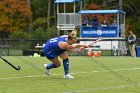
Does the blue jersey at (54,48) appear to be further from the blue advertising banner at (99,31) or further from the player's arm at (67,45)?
the blue advertising banner at (99,31)

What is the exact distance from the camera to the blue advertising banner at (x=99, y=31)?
46.4 m

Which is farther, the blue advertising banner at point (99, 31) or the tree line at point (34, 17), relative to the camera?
the tree line at point (34, 17)

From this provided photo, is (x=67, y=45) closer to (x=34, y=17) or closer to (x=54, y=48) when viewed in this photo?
(x=54, y=48)

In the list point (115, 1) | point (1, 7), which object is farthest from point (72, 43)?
point (115, 1)

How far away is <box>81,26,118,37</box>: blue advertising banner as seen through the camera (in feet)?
152

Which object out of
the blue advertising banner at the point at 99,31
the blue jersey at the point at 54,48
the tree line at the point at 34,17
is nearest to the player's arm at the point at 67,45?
the blue jersey at the point at 54,48

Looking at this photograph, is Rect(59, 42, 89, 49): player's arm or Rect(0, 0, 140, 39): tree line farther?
Rect(0, 0, 140, 39): tree line

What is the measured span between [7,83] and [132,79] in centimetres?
407

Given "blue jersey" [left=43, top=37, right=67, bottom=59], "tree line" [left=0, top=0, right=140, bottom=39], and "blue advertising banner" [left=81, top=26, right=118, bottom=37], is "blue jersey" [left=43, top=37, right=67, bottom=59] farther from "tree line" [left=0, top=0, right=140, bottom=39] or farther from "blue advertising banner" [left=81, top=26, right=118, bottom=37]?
"tree line" [left=0, top=0, right=140, bottom=39]

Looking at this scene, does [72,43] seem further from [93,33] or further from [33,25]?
[33,25]

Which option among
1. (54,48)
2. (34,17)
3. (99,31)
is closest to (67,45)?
(54,48)

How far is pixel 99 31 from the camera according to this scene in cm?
4641

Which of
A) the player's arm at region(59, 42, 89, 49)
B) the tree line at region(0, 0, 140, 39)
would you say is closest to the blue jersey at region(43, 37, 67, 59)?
the player's arm at region(59, 42, 89, 49)

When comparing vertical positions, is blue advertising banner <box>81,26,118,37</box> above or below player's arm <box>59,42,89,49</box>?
below
